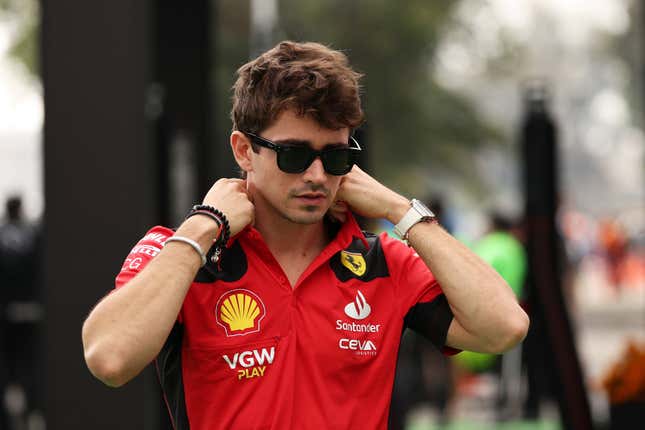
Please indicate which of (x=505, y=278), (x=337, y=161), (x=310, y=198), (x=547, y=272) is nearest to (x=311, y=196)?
(x=310, y=198)

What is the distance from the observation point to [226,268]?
3.32 meters

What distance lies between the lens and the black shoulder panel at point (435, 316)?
3.46 meters

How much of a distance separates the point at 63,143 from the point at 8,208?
656cm

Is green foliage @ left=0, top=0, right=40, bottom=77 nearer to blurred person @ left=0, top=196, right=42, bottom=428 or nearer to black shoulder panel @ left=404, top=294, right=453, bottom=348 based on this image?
blurred person @ left=0, top=196, right=42, bottom=428

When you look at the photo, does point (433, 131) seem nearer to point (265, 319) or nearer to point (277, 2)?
point (277, 2)

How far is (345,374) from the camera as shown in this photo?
10.7 feet

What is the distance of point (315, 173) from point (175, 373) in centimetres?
61

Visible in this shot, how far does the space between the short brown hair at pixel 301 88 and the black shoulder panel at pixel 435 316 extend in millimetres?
512

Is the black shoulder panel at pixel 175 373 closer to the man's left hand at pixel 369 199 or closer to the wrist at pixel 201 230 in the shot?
the wrist at pixel 201 230

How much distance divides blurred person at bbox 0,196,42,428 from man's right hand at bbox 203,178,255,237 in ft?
28.3

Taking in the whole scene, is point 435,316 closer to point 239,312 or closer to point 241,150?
point 239,312

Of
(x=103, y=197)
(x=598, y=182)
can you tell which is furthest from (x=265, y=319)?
(x=598, y=182)

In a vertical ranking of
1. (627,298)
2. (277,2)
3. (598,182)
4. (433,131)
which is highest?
(277,2)

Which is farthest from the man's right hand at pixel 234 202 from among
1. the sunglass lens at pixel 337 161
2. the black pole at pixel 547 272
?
the black pole at pixel 547 272
